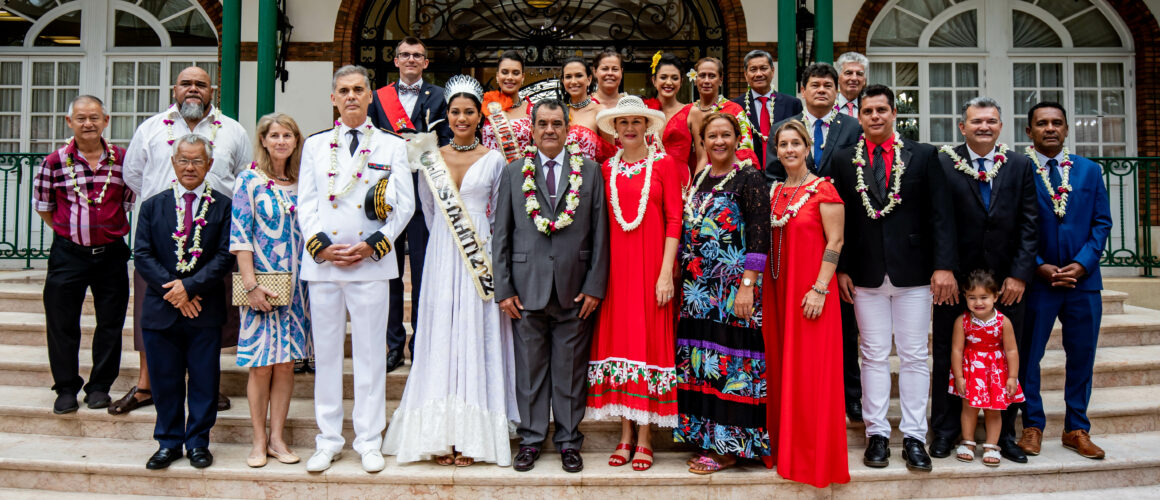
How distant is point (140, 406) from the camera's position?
14.5ft

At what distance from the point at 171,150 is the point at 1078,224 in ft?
17.7

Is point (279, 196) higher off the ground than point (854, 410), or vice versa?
point (279, 196)

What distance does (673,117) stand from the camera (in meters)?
4.42

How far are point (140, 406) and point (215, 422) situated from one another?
69 centimetres

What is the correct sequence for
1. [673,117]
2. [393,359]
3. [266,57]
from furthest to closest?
[266,57], [393,359], [673,117]

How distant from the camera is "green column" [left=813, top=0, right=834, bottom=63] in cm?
641

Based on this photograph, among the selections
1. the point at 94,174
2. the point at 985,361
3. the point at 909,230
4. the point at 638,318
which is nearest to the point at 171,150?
the point at 94,174

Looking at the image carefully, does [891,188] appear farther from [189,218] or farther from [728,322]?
[189,218]

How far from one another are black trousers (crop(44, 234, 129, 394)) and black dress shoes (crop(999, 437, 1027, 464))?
538 centimetres

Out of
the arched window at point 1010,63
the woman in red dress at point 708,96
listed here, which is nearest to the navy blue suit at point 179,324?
the woman in red dress at point 708,96

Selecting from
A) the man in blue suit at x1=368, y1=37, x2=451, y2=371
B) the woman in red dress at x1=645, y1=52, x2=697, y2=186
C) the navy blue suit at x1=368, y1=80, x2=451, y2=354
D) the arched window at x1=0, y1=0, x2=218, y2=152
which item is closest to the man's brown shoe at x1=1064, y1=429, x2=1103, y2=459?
the woman in red dress at x1=645, y1=52, x2=697, y2=186

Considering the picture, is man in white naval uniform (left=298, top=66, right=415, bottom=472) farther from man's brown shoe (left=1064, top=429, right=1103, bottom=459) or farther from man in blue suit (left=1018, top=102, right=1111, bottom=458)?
man's brown shoe (left=1064, top=429, right=1103, bottom=459)

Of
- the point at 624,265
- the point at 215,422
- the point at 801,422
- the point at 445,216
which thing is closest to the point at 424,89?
the point at 445,216

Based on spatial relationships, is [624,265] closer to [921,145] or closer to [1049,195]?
[921,145]
